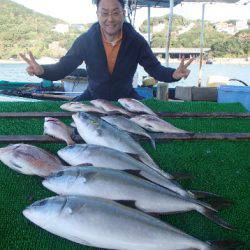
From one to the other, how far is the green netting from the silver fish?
0.92ft

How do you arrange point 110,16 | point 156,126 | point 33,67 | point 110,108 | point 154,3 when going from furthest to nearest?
point 154,3 → point 110,16 → point 33,67 → point 110,108 → point 156,126

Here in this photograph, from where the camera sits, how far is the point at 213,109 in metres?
4.62

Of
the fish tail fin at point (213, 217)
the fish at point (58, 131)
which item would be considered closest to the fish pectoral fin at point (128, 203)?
the fish tail fin at point (213, 217)

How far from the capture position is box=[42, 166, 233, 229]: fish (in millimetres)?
2203

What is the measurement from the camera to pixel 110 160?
2643 mm

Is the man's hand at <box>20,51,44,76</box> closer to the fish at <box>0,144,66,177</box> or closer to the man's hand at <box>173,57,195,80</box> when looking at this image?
the man's hand at <box>173,57,195,80</box>

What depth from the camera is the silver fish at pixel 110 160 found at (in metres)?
2.53

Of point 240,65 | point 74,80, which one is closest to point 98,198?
point 74,80

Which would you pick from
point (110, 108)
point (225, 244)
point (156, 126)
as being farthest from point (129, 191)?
point (110, 108)

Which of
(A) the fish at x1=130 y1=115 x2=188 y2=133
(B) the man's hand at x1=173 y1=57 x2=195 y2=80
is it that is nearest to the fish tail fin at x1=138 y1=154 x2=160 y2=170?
(A) the fish at x1=130 y1=115 x2=188 y2=133

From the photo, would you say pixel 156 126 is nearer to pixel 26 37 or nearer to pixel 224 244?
pixel 224 244

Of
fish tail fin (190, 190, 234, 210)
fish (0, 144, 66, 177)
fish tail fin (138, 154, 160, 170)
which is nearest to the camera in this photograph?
fish tail fin (190, 190, 234, 210)

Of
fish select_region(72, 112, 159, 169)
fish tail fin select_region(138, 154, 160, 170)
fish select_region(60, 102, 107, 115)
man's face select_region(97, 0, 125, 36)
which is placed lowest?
fish tail fin select_region(138, 154, 160, 170)

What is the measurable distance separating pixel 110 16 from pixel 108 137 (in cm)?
282
